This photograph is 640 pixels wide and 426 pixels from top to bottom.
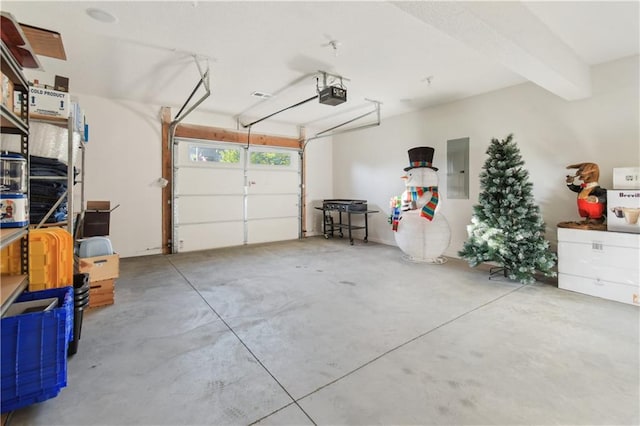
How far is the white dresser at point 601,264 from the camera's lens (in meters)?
2.86

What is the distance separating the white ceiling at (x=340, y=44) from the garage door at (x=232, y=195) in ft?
5.21

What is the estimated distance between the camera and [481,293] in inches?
127

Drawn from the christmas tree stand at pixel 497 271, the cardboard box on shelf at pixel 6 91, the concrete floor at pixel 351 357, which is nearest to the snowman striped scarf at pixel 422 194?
the christmas tree stand at pixel 497 271

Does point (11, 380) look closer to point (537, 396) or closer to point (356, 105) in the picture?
point (537, 396)

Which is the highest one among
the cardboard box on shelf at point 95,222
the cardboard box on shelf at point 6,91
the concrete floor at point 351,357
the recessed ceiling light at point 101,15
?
the recessed ceiling light at point 101,15

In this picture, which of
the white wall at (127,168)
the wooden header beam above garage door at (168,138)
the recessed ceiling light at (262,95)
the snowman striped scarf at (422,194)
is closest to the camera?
the snowman striped scarf at (422,194)

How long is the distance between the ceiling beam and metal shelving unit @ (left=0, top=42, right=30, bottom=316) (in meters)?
2.16

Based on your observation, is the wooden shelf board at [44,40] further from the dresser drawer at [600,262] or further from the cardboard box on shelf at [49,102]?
the dresser drawer at [600,262]

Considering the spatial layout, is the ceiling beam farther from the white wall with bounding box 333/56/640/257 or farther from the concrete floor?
the concrete floor

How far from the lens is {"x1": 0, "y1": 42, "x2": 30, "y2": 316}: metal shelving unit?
1371 millimetres

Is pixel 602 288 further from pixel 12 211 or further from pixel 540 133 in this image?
pixel 12 211

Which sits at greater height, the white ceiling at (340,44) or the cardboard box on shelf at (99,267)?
the white ceiling at (340,44)

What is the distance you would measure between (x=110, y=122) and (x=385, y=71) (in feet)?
15.1

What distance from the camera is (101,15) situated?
8.39 ft
